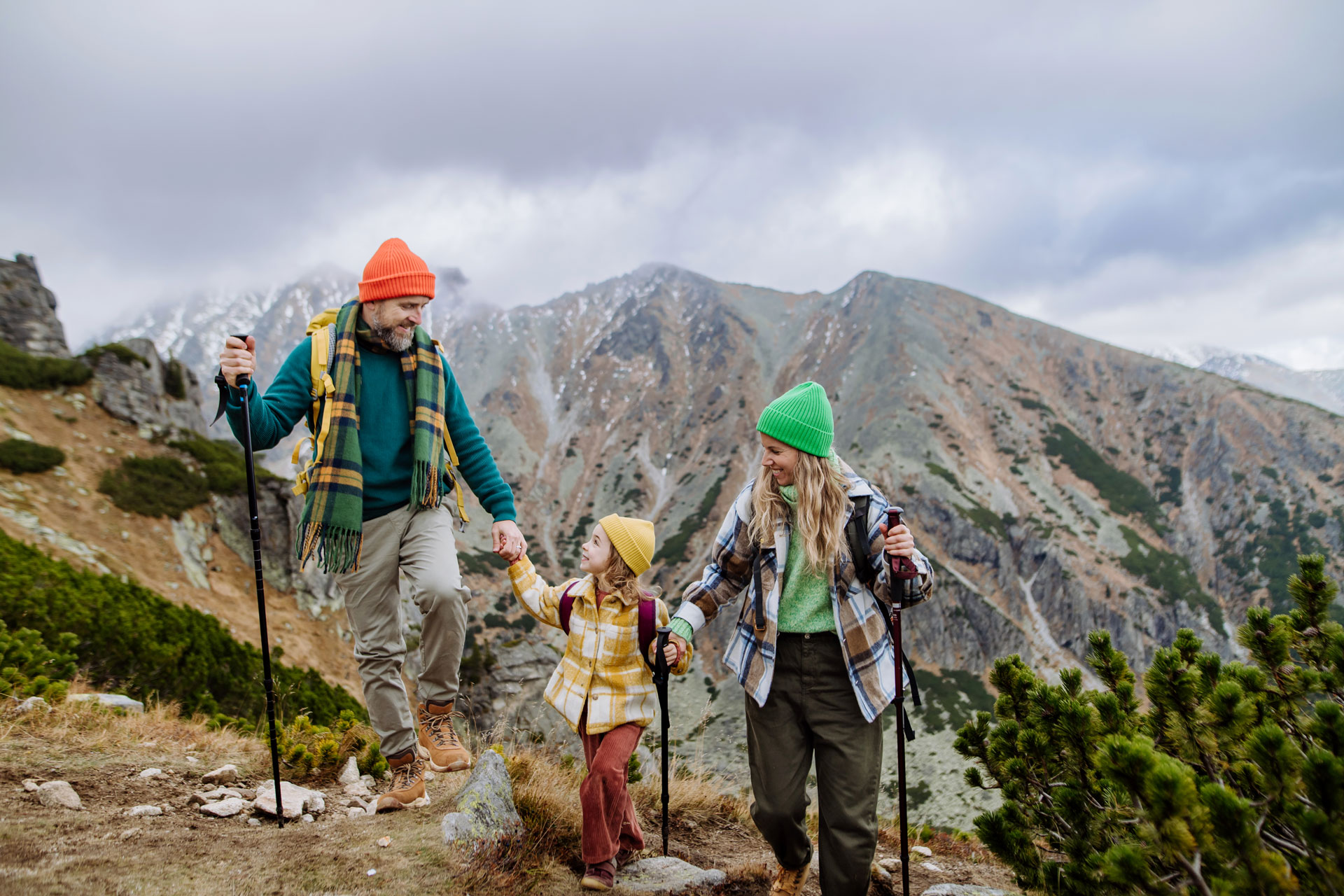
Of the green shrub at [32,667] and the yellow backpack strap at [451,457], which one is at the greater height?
the yellow backpack strap at [451,457]

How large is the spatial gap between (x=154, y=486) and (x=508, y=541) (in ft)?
61.3

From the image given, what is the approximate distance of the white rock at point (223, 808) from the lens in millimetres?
3994

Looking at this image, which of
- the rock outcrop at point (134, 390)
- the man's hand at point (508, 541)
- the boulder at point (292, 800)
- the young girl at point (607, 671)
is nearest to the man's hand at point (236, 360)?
the man's hand at point (508, 541)

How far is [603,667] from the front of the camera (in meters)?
3.95

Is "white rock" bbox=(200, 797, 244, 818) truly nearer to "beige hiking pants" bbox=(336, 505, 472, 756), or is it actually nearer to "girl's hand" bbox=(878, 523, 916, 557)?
"beige hiking pants" bbox=(336, 505, 472, 756)

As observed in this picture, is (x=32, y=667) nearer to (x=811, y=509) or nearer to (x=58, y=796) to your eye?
(x=58, y=796)

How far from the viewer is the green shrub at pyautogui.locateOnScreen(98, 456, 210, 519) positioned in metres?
17.4

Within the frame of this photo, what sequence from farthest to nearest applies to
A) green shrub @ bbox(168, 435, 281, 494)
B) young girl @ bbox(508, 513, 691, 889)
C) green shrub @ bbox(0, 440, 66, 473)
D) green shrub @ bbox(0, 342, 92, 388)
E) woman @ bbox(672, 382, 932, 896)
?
green shrub @ bbox(168, 435, 281, 494), green shrub @ bbox(0, 342, 92, 388), green shrub @ bbox(0, 440, 66, 473), young girl @ bbox(508, 513, 691, 889), woman @ bbox(672, 382, 932, 896)

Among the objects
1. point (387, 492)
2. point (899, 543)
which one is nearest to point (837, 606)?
point (899, 543)

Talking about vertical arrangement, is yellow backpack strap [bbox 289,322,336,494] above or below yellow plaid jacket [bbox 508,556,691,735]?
above

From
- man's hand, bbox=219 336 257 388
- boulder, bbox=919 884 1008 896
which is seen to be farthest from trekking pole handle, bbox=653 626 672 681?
man's hand, bbox=219 336 257 388

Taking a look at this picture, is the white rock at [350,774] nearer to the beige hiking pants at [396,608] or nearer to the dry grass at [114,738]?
the dry grass at [114,738]

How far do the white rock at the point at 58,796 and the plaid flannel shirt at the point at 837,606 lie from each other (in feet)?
11.4

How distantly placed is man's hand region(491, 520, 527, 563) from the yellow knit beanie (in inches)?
24.4
